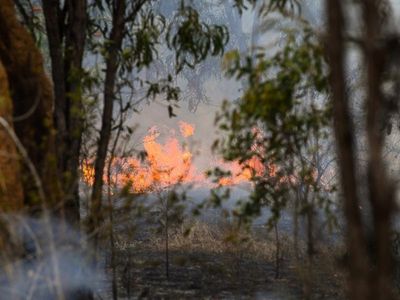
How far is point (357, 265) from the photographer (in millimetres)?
2938

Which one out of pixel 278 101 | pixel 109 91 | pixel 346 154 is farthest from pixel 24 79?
pixel 346 154

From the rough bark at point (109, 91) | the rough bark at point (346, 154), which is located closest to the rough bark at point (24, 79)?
the rough bark at point (109, 91)

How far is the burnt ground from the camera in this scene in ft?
45.0

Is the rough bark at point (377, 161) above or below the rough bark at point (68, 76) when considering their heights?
below

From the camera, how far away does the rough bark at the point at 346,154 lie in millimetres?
2961

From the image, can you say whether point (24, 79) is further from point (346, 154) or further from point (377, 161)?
point (377, 161)

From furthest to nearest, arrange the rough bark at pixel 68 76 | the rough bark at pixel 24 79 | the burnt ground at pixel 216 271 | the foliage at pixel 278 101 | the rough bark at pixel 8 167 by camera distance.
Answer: the burnt ground at pixel 216 271 → the rough bark at pixel 68 76 → the rough bark at pixel 24 79 → the rough bark at pixel 8 167 → the foliage at pixel 278 101

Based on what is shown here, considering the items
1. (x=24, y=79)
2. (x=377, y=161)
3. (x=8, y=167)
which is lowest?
(x=377, y=161)

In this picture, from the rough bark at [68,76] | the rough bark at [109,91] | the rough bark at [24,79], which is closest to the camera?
the rough bark at [24,79]

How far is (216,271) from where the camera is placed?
1539 cm

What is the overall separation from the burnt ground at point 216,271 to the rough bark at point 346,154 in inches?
316

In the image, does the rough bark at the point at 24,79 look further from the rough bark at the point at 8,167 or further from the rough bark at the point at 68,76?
the rough bark at the point at 8,167

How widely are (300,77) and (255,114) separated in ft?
1.41

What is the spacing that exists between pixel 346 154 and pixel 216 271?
12584 mm
